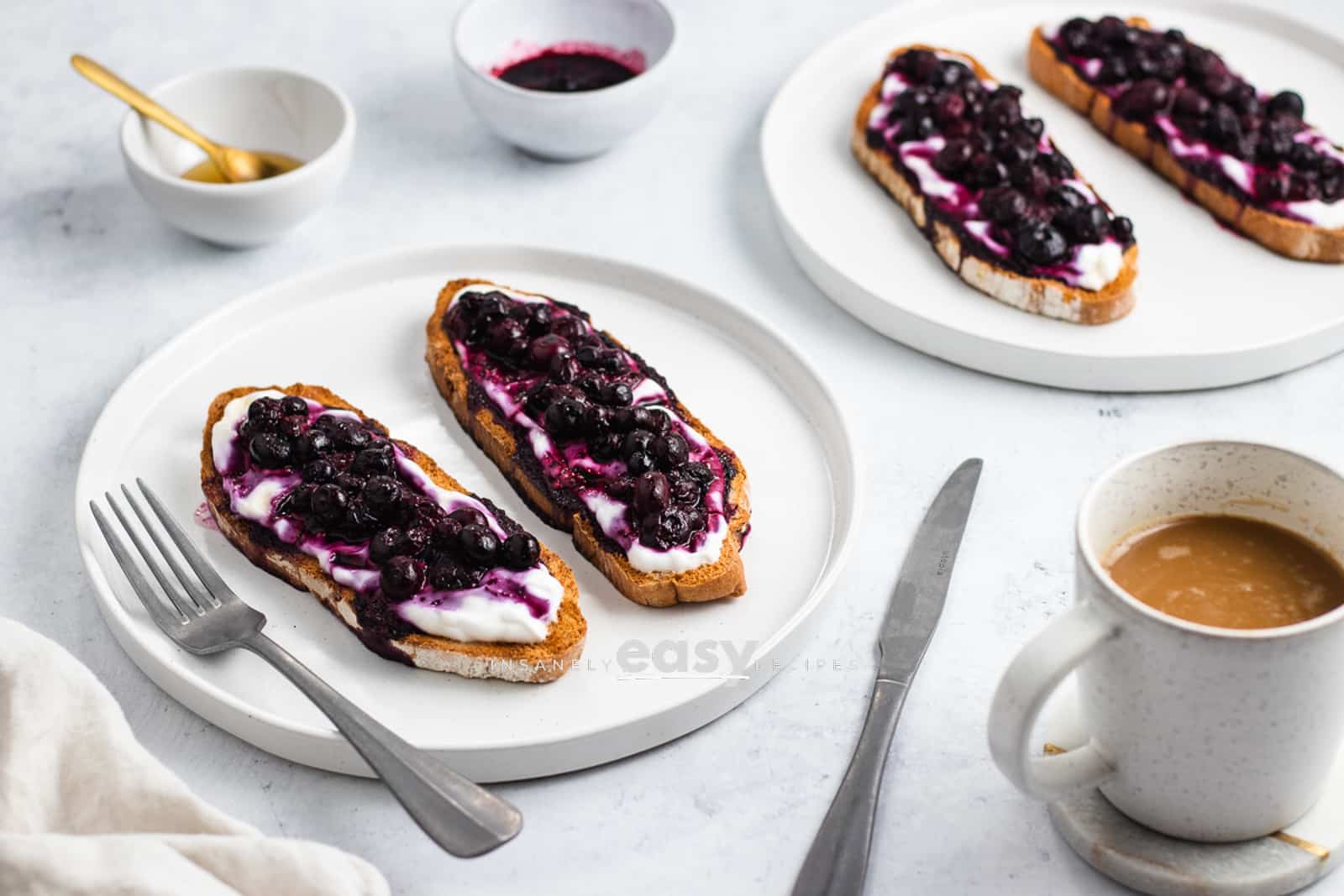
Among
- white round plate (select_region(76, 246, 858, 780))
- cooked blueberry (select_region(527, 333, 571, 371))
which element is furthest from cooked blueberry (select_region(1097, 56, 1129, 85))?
cooked blueberry (select_region(527, 333, 571, 371))

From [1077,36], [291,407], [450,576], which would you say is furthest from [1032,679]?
[1077,36]

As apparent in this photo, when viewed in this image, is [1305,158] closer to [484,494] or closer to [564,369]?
[564,369]

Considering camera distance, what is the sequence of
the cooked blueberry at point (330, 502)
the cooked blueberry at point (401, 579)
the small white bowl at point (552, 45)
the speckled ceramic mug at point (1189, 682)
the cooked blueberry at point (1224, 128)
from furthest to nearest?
the small white bowl at point (552, 45), the cooked blueberry at point (1224, 128), the cooked blueberry at point (330, 502), the cooked blueberry at point (401, 579), the speckled ceramic mug at point (1189, 682)

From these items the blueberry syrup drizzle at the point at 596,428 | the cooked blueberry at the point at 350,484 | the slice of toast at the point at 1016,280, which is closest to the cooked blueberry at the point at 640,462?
the blueberry syrup drizzle at the point at 596,428

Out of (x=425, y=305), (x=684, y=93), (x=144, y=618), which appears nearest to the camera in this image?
(x=144, y=618)

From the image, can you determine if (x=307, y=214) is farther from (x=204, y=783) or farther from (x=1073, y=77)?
(x=1073, y=77)

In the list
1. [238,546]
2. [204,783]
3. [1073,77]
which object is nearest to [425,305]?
[238,546]

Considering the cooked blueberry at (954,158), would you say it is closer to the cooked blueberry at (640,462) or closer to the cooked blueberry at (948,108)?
the cooked blueberry at (948,108)

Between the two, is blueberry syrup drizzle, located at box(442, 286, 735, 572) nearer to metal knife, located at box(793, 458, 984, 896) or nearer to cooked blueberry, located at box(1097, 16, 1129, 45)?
metal knife, located at box(793, 458, 984, 896)
